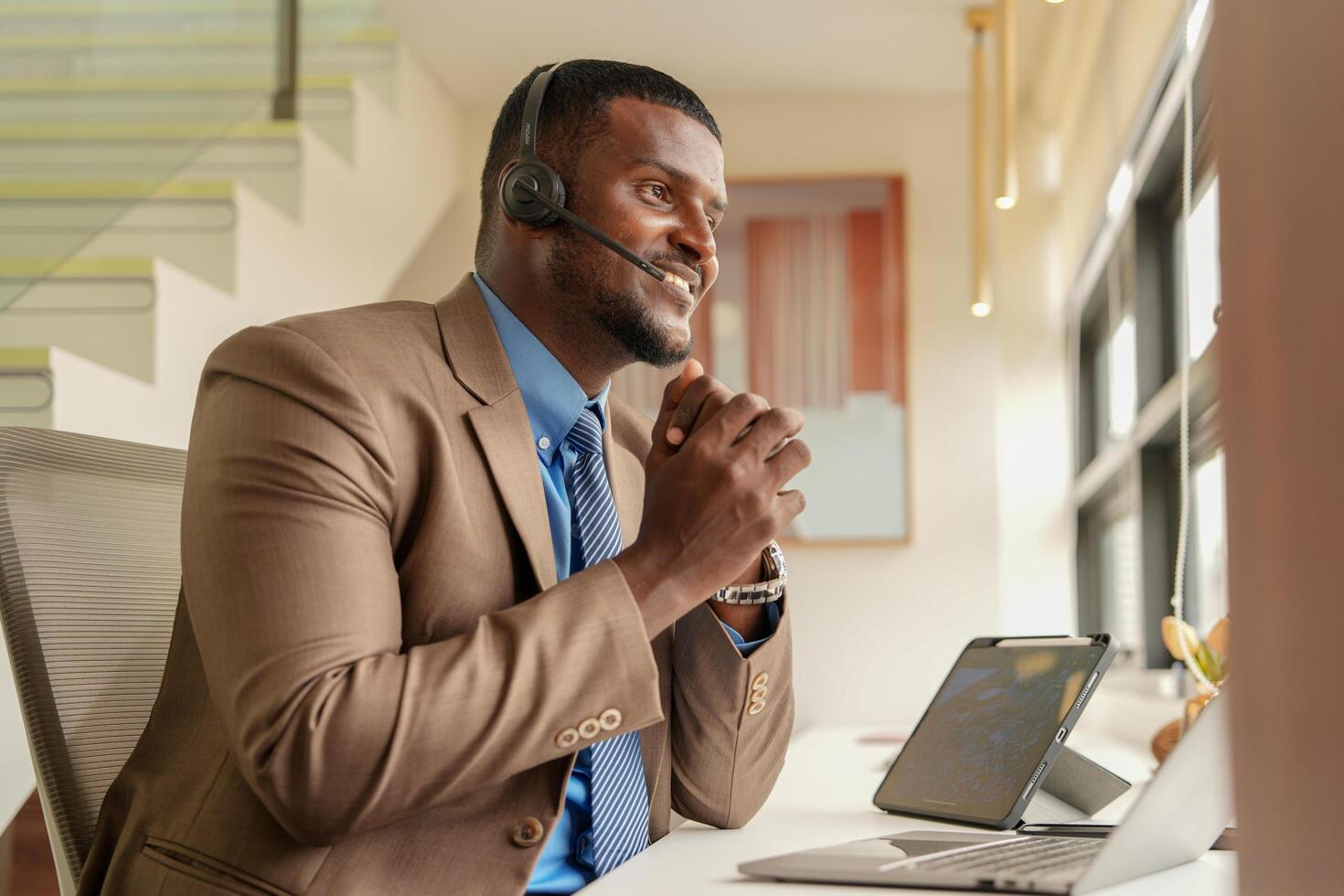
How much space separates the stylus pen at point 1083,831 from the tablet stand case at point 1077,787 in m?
0.09

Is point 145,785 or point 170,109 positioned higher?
point 170,109

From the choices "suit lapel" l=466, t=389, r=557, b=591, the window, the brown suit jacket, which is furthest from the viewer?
the window

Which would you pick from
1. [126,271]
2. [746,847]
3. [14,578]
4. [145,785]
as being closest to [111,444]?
[14,578]

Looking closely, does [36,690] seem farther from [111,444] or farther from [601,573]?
[601,573]

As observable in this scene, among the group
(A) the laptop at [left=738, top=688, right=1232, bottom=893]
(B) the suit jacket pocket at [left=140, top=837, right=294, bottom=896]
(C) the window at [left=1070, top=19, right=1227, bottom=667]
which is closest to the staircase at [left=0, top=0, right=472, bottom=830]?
(B) the suit jacket pocket at [left=140, top=837, right=294, bottom=896]

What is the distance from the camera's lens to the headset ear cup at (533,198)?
4.30ft

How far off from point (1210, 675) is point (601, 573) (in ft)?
3.67

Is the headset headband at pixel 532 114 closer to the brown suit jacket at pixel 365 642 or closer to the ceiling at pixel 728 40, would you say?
the brown suit jacket at pixel 365 642

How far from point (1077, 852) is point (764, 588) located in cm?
41

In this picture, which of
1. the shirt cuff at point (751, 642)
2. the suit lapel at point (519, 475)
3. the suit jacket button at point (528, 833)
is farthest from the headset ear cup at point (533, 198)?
the suit jacket button at point (528, 833)

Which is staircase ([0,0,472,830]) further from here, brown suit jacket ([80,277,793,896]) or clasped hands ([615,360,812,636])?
clasped hands ([615,360,812,636])

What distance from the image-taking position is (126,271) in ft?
8.58

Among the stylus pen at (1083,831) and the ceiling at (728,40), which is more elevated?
the ceiling at (728,40)

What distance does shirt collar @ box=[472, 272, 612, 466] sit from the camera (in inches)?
49.1
